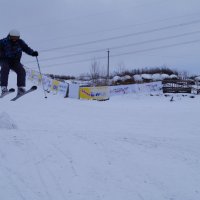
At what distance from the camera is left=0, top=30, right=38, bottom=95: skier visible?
352 inches

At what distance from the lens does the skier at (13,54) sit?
8938 millimetres

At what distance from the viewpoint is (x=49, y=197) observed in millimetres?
4395

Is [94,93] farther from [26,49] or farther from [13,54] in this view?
[13,54]

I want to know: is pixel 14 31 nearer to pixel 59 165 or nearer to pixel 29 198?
pixel 59 165

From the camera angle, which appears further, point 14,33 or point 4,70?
point 4,70

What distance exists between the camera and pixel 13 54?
9.10m

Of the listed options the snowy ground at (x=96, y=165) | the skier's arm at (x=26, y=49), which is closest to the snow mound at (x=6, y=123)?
the snowy ground at (x=96, y=165)

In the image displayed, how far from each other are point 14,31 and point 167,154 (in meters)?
5.03

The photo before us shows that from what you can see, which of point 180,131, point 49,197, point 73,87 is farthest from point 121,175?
Answer: point 73,87

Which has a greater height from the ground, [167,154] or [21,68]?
[21,68]

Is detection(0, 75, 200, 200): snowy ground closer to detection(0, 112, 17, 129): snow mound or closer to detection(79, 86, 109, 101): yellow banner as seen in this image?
detection(0, 112, 17, 129): snow mound

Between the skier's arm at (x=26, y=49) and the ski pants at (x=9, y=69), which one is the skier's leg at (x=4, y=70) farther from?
the skier's arm at (x=26, y=49)

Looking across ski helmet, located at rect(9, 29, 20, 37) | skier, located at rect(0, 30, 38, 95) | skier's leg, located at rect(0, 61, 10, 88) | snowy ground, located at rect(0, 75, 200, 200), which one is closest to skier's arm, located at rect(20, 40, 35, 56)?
skier, located at rect(0, 30, 38, 95)

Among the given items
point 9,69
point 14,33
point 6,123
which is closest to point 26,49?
point 14,33
